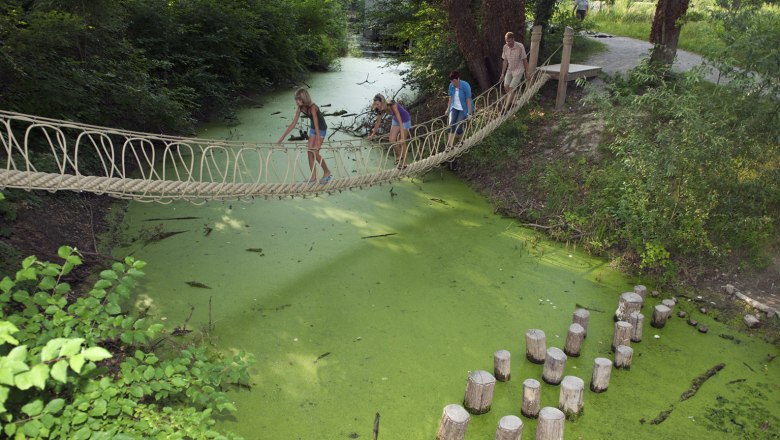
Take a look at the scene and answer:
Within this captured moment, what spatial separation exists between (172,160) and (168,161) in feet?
4.36

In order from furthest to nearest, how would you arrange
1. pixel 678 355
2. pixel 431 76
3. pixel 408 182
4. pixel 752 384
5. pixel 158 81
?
1. pixel 431 76
2. pixel 158 81
3. pixel 408 182
4. pixel 678 355
5. pixel 752 384

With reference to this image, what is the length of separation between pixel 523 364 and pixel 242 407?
1.56 metres

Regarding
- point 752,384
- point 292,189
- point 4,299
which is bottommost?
point 752,384

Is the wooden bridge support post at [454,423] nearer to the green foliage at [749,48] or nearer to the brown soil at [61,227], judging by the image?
the brown soil at [61,227]

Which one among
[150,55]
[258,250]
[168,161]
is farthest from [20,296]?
[150,55]

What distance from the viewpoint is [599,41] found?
329 inches

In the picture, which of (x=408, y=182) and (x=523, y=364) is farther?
(x=408, y=182)

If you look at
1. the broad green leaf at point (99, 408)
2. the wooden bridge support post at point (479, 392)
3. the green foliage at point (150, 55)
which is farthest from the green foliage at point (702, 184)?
the green foliage at point (150, 55)

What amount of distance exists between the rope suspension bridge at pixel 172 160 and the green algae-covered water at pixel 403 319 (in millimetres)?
457

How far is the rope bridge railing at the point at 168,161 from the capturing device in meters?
2.82

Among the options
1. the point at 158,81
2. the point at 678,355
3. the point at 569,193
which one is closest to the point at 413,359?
the point at 678,355

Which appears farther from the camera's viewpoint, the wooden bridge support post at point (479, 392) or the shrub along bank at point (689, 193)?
the shrub along bank at point (689, 193)

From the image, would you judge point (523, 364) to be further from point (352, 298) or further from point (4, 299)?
point (4, 299)

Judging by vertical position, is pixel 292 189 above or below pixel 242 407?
above
